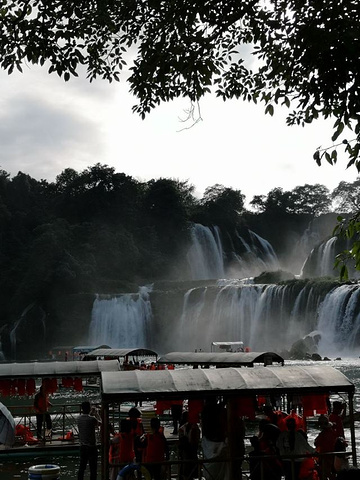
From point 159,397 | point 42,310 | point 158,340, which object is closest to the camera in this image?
point 159,397

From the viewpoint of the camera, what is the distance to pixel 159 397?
31.9ft

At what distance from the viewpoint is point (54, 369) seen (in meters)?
16.9

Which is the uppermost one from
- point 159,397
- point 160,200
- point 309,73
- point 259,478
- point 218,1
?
point 160,200

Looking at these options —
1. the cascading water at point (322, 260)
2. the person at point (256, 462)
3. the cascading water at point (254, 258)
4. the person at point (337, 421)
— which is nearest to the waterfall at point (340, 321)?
the cascading water at point (322, 260)

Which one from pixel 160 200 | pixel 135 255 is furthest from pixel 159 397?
pixel 160 200

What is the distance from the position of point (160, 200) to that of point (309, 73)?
83784mm

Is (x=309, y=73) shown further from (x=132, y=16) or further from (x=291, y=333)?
(x=291, y=333)

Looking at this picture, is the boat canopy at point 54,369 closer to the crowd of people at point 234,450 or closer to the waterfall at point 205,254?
the crowd of people at point 234,450

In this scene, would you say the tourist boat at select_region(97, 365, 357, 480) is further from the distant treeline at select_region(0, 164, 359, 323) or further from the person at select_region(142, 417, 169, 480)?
the distant treeline at select_region(0, 164, 359, 323)

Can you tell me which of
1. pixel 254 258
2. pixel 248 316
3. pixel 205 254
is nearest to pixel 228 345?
pixel 248 316

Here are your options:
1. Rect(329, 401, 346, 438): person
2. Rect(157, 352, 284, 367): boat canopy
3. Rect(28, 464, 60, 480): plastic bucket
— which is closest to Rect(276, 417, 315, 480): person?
Rect(329, 401, 346, 438): person

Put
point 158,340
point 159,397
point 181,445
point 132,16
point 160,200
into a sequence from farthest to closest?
1. point 160,200
2. point 158,340
3. point 132,16
4. point 181,445
5. point 159,397

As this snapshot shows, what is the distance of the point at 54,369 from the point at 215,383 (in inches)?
313

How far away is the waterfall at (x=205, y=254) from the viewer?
90438mm
